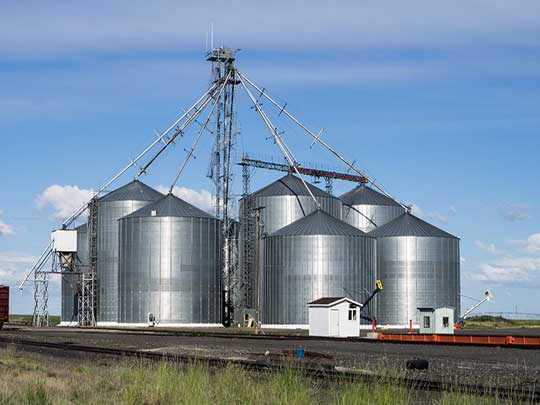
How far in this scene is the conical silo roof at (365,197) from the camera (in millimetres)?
106812

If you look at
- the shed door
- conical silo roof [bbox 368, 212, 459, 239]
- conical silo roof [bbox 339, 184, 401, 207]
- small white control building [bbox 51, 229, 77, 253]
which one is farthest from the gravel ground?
conical silo roof [bbox 339, 184, 401, 207]

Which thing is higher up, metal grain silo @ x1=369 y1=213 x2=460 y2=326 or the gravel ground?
metal grain silo @ x1=369 y1=213 x2=460 y2=326

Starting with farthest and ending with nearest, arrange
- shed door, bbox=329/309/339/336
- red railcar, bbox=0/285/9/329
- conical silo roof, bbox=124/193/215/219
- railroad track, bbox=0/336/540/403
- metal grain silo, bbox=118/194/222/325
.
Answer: conical silo roof, bbox=124/193/215/219, metal grain silo, bbox=118/194/222/325, red railcar, bbox=0/285/9/329, shed door, bbox=329/309/339/336, railroad track, bbox=0/336/540/403

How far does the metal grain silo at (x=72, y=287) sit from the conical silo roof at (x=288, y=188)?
21439mm

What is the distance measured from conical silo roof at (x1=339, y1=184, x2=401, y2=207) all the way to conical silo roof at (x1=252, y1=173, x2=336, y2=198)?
7.11 meters

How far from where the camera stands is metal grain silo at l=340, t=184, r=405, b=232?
10606cm

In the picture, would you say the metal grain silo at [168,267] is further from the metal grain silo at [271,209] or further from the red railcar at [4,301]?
the red railcar at [4,301]

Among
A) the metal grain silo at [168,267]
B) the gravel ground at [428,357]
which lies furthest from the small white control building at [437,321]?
the metal grain silo at [168,267]

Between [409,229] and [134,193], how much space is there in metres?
31.6

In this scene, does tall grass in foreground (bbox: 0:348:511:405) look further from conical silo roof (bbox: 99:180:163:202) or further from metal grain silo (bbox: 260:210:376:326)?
conical silo roof (bbox: 99:180:163:202)

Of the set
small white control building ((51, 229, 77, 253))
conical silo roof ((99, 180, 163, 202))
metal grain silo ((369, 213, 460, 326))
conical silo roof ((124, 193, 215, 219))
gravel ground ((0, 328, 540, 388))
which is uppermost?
conical silo roof ((99, 180, 163, 202))

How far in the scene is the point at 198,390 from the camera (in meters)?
18.1

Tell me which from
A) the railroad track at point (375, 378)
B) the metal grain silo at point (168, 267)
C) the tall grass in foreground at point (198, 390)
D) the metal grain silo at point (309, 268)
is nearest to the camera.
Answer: the tall grass in foreground at point (198, 390)

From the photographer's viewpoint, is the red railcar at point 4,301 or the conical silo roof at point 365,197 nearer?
the red railcar at point 4,301
